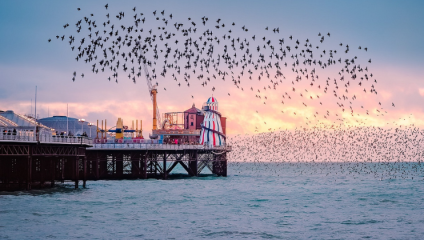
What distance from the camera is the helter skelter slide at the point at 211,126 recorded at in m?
119

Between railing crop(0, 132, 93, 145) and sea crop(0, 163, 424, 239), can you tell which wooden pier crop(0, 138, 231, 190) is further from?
sea crop(0, 163, 424, 239)

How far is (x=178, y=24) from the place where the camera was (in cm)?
4272

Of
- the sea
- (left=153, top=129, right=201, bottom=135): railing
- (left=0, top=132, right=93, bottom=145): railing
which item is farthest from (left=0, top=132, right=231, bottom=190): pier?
(left=153, top=129, right=201, bottom=135): railing

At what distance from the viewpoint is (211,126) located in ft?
392

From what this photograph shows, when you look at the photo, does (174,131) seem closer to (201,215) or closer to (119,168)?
(119,168)

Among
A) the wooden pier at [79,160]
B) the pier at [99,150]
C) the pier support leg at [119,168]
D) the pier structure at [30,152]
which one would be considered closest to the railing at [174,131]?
the pier at [99,150]

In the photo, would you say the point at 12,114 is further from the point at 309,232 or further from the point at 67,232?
the point at 309,232

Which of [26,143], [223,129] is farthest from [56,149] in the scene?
[223,129]

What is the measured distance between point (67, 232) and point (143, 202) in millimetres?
20092

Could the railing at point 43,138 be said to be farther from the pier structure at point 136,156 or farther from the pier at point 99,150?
the pier structure at point 136,156

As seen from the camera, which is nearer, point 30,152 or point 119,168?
point 30,152

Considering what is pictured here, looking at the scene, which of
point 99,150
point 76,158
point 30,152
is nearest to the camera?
point 30,152

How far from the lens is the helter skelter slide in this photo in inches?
4670

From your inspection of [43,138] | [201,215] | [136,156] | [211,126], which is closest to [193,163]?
[211,126]
